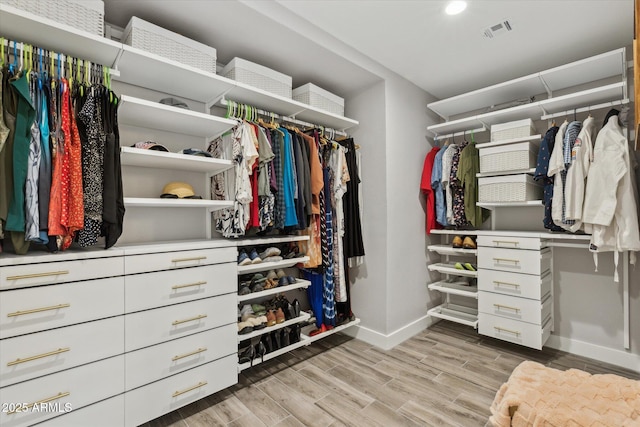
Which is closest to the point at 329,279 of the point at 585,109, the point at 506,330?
the point at 506,330

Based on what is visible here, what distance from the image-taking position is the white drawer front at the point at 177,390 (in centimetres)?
155

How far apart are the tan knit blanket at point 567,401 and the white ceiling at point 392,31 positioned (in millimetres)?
2066

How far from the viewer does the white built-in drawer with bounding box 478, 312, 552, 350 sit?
233 cm

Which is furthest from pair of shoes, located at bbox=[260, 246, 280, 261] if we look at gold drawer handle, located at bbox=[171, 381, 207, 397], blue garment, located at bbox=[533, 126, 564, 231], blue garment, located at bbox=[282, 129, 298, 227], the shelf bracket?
blue garment, located at bbox=[533, 126, 564, 231]

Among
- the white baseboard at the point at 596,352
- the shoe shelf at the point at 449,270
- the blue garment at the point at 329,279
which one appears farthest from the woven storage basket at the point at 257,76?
the white baseboard at the point at 596,352

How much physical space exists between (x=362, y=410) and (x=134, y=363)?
128 cm

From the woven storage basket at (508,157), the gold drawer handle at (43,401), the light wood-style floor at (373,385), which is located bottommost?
the light wood-style floor at (373,385)

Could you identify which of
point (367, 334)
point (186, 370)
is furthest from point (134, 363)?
point (367, 334)

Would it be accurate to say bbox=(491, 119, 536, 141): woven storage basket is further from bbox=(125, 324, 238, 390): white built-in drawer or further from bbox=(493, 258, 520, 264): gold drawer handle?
bbox=(125, 324, 238, 390): white built-in drawer

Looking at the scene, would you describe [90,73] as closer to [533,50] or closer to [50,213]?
[50,213]

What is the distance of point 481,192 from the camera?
8.75ft

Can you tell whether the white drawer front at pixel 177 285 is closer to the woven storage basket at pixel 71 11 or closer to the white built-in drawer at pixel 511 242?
the woven storage basket at pixel 71 11

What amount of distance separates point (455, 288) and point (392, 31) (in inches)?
91.7

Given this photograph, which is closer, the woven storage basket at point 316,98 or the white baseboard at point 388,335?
the woven storage basket at point 316,98
